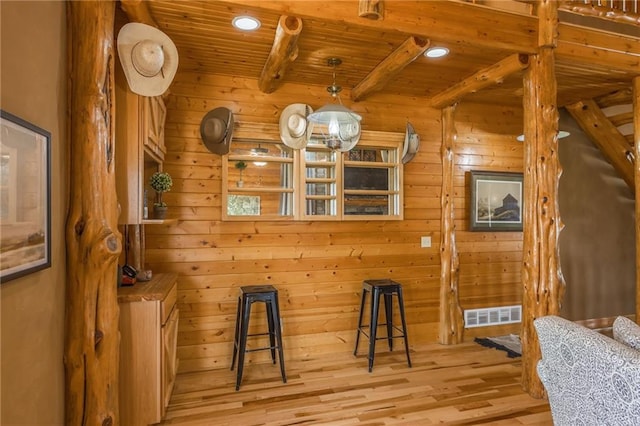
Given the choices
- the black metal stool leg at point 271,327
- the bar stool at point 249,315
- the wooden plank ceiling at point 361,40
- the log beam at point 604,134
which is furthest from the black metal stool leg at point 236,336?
the log beam at point 604,134

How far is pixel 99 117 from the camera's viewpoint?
1.85 metres

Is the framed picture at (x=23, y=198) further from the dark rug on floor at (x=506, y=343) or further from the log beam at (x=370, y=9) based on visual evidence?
the dark rug on floor at (x=506, y=343)

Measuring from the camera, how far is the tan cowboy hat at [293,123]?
3094 millimetres

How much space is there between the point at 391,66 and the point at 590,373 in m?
2.24

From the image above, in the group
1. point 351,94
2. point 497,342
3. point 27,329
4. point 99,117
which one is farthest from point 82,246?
point 497,342

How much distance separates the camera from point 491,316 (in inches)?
152

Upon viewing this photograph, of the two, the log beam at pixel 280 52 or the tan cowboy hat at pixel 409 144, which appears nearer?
the log beam at pixel 280 52

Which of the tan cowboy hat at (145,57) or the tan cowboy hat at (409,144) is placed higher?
the tan cowboy hat at (145,57)

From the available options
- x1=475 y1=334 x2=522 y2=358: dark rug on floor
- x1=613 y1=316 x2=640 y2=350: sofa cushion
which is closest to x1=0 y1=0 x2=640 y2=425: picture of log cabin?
x1=613 y1=316 x2=640 y2=350: sofa cushion

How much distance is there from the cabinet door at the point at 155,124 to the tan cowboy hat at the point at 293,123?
96 cm

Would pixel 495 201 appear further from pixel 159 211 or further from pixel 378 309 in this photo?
pixel 159 211

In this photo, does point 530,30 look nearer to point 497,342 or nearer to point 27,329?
point 497,342

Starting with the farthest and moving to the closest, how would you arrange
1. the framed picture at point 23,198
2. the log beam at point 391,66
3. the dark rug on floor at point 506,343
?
the dark rug on floor at point 506,343, the log beam at point 391,66, the framed picture at point 23,198

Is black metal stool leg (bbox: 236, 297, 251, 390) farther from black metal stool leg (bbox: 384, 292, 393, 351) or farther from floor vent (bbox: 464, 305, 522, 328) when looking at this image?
floor vent (bbox: 464, 305, 522, 328)
